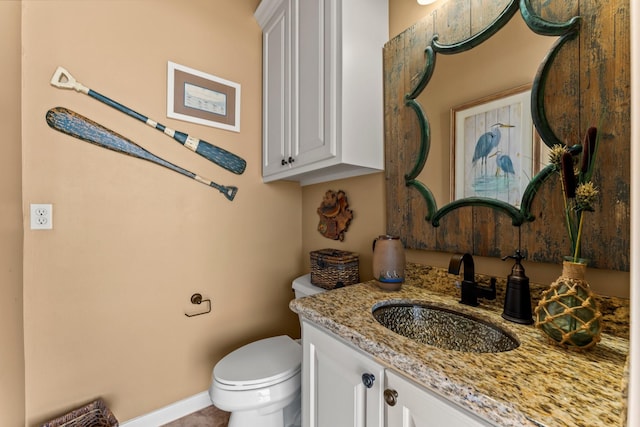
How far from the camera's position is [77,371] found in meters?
1.29

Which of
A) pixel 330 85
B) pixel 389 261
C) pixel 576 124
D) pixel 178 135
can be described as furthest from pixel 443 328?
pixel 178 135

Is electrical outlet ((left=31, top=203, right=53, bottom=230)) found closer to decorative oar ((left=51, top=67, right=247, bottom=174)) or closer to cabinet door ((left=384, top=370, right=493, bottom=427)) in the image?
decorative oar ((left=51, top=67, right=247, bottom=174))

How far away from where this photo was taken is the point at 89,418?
4.13ft

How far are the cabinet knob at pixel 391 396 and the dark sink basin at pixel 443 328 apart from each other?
9.9 inches

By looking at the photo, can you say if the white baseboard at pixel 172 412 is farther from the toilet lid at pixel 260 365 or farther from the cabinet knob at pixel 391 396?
the cabinet knob at pixel 391 396

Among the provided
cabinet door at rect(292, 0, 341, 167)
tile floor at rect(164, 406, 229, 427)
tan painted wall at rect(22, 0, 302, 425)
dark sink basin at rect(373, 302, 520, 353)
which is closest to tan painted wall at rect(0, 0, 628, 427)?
tan painted wall at rect(22, 0, 302, 425)

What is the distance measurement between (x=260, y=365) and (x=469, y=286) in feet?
3.29

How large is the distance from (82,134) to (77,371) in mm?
1134

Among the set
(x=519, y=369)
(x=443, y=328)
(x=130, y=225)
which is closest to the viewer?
(x=519, y=369)

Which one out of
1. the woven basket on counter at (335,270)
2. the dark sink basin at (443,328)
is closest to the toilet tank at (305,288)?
the woven basket on counter at (335,270)

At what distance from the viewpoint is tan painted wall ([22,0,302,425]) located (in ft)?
4.02

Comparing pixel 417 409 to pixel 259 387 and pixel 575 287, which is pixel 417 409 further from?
pixel 259 387

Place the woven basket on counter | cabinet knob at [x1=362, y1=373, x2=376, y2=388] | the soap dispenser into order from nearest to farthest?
cabinet knob at [x1=362, y1=373, x2=376, y2=388] → the soap dispenser → the woven basket on counter

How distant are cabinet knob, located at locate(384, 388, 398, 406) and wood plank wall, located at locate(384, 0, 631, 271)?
2.07ft
